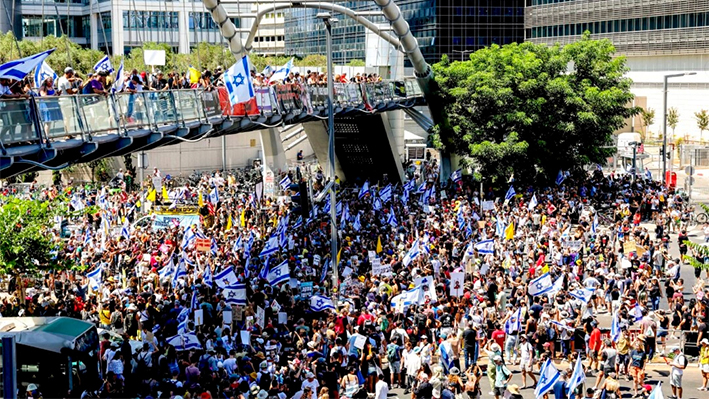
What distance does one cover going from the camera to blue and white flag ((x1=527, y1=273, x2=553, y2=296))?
2611 cm

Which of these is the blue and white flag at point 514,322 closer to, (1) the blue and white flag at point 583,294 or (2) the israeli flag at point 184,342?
(1) the blue and white flag at point 583,294

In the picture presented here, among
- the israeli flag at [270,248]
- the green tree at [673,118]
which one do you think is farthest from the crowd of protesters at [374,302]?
the green tree at [673,118]

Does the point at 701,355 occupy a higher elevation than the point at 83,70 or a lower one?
lower

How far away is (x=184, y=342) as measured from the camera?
2142cm

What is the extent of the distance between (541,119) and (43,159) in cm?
3085

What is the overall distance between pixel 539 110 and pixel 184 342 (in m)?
29.3

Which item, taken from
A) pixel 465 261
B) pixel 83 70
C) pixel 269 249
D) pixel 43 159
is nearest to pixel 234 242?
pixel 269 249

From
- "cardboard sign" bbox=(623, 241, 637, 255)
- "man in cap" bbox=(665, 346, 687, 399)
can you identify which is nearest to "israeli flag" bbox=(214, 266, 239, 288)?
"man in cap" bbox=(665, 346, 687, 399)

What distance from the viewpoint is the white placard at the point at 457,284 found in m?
26.1

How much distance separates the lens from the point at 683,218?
141 ft

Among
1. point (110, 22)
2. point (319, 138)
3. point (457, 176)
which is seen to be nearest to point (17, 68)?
point (457, 176)

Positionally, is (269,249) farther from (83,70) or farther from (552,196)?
(83,70)

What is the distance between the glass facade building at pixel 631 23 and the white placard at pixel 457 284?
4884 cm

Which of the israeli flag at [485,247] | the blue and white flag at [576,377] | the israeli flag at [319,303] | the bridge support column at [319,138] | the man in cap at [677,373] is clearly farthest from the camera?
the bridge support column at [319,138]
